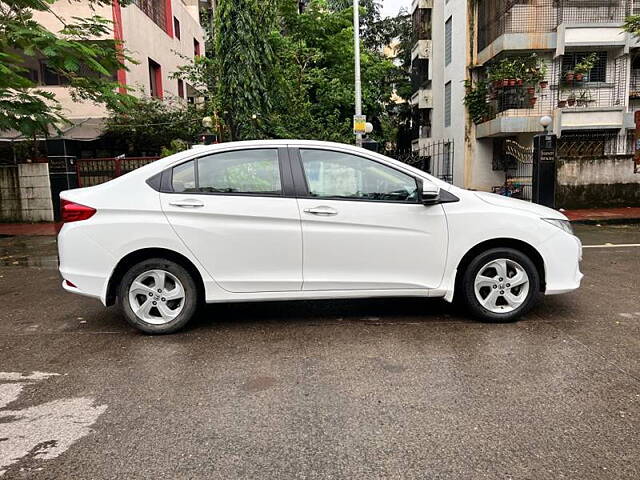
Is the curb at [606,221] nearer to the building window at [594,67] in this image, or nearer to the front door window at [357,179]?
the building window at [594,67]

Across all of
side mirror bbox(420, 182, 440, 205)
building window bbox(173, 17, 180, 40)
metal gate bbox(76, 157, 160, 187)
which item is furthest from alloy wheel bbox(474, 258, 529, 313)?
building window bbox(173, 17, 180, 40)

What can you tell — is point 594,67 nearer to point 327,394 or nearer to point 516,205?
point 516,205

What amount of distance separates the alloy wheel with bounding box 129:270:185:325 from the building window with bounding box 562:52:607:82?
19450 mm

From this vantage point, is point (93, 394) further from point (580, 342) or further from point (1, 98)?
point (1, 98)

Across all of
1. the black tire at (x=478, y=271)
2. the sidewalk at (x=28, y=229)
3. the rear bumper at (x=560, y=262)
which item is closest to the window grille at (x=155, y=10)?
the sidewalk at (x=28, y=229)

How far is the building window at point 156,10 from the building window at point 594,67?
1624 centimetres

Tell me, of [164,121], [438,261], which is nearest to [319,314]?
[438,261]

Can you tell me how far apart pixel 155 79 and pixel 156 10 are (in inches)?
118

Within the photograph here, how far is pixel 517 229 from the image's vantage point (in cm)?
478

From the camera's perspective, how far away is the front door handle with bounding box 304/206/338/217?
4680 millimetres

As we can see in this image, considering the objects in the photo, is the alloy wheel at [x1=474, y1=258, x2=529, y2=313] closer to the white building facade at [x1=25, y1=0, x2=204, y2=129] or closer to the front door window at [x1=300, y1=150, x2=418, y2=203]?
the front door window at [x1=300, y1=150, x2=418, y2=203]

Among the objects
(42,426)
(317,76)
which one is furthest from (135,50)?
(42,426)

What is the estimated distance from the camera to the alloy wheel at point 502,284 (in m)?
4.84

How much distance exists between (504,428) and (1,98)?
9.27 meters
